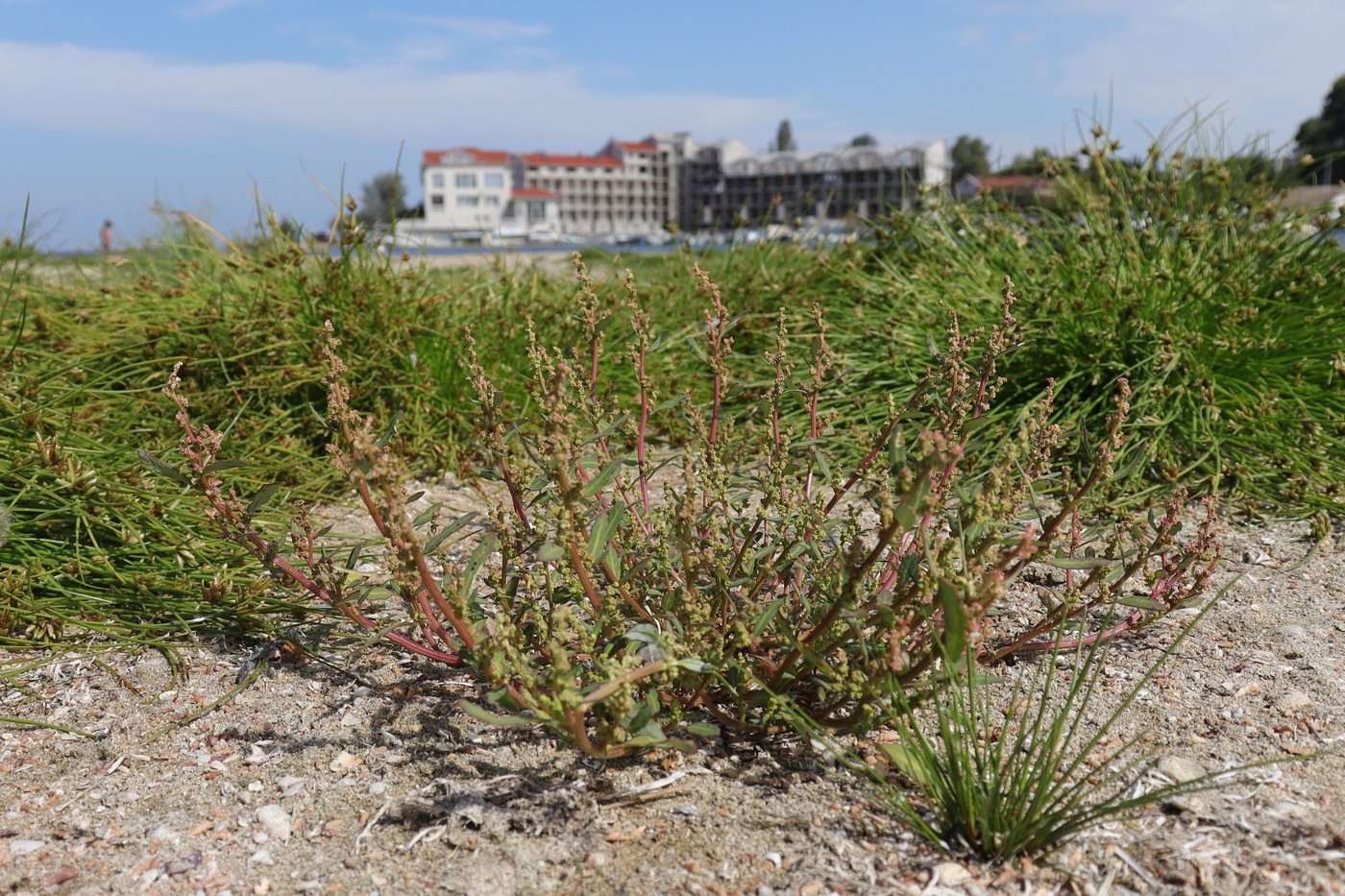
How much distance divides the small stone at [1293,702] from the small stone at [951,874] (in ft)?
3.01

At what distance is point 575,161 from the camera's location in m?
83.6

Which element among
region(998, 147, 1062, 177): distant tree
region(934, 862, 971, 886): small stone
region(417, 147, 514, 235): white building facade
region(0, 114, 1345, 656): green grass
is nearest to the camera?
region(934, 862, 971, 886): small stone

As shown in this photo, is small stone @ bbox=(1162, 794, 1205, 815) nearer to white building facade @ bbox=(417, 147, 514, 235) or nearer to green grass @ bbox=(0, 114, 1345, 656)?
green grass @ bbox=(0, 114, 1345, 656)

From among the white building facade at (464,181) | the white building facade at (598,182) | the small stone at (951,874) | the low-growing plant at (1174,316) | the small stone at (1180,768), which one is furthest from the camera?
the white building facade at (464,181)

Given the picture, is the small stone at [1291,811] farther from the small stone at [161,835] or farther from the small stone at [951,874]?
the small stone at [161,835]

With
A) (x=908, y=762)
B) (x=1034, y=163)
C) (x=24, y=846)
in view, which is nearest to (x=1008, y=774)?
(x=908, y=762)

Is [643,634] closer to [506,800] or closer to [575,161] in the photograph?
[506,800]

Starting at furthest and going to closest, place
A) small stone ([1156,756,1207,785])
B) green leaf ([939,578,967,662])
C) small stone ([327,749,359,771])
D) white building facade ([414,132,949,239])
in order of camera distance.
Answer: white building facade ([414,132,949,239]) → small stone ([327,749,359,771]) → small stone ([1156,756,1207,785]) → green leaf ([939,578,967,662])

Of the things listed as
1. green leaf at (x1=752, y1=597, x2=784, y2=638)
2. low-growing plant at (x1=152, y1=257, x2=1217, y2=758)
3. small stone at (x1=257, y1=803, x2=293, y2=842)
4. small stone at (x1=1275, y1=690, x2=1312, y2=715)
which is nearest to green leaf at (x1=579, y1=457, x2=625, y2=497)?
low-growing plant at (x1=152, y1=257, x2=1217, y2=758)

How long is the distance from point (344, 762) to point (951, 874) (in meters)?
1.11

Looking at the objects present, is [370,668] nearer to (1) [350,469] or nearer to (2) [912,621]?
(1) [350,469]

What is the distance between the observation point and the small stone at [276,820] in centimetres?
161

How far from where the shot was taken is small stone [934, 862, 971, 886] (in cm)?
142

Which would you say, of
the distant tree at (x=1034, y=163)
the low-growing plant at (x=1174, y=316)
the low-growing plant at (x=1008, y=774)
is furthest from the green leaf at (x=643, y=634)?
the distant tree at (x=1034, y=163)
